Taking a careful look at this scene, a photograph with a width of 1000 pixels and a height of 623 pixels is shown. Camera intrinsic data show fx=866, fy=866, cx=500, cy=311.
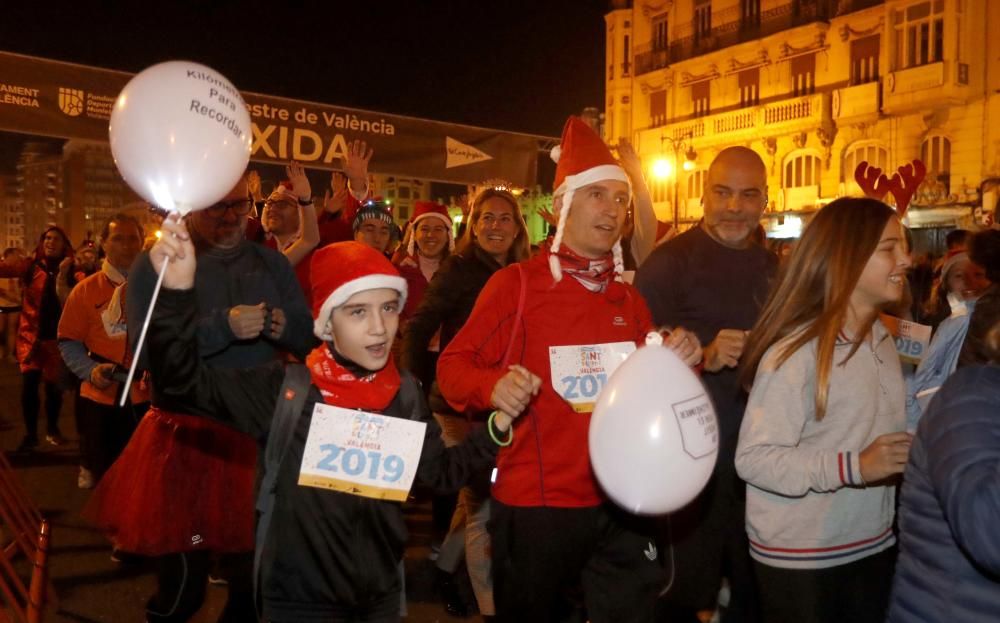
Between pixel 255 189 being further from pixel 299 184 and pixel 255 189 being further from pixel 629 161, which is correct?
pixel 629 161

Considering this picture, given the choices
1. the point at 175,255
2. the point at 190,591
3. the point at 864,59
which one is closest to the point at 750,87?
the point at 864,59

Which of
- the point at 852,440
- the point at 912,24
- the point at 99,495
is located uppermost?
the point at 912,24

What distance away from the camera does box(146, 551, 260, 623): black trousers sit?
3594 millimetres

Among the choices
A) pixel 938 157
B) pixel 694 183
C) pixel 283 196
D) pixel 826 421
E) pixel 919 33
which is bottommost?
pixel 826 421

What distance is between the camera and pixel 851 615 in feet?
9.15

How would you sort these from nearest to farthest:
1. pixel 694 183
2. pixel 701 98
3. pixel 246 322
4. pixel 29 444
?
pixel 246 322, pixel 29 444, pixel 694 183, pixel 701 98

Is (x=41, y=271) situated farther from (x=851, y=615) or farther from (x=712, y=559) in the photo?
(x=851, y=615)

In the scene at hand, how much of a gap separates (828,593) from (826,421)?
0.54 metres

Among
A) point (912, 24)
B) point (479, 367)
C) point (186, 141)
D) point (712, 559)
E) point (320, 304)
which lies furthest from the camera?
A: point (912, 24)

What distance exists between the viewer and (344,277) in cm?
295

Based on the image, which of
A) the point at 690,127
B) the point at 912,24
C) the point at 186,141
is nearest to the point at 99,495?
the point at 186,141

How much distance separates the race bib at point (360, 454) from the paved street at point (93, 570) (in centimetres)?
234

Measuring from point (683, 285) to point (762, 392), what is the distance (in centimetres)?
138

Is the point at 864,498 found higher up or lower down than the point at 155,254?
lower down
